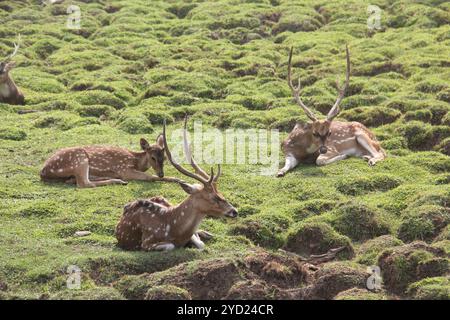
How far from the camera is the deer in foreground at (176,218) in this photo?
425 inches

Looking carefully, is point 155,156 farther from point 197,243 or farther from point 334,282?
point 334,282

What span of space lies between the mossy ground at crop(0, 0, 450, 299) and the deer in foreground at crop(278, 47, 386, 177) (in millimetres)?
293

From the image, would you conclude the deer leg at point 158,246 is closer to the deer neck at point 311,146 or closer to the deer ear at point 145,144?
the deer ear at point 145,144

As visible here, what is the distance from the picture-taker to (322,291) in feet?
32.0

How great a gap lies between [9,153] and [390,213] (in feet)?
23.0

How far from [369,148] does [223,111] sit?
4240 millimetres

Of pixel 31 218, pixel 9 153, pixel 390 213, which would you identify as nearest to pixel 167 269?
pixel 31 218

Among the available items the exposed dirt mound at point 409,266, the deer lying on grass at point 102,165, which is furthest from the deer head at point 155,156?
the exposed dirt mound at point 409,266

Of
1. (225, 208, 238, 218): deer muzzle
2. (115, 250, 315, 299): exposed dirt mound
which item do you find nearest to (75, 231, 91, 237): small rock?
(115, 250, 315, 299): exposed dirt mound

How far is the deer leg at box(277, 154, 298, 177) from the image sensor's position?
1476 cm

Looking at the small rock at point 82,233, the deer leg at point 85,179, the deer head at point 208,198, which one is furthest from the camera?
the deer leg at point 85,179

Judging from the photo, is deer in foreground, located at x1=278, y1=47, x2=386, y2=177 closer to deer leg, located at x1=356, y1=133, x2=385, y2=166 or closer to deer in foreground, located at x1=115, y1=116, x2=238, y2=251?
deer leg, located at x1=356, y1=133, x2=385, y2=166

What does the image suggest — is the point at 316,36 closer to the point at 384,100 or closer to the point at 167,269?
the point at 384,100
